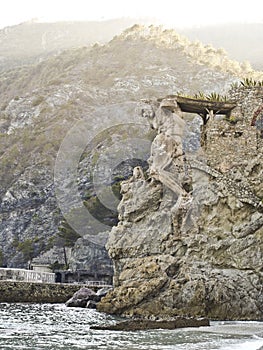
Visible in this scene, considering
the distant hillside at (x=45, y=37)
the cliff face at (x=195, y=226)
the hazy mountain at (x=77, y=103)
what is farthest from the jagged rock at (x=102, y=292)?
the distant hillside at (x=45, y=37)

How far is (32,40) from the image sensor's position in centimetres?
18375

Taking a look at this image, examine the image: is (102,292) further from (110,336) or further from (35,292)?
(110,336)

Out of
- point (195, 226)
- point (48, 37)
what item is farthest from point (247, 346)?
point (48, 37)

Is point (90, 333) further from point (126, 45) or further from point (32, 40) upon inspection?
point (32, 40)

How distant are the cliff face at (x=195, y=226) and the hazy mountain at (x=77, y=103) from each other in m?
24.0

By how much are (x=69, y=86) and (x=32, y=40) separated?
99623 millimetres

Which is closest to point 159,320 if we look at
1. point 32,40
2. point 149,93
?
point 149,93

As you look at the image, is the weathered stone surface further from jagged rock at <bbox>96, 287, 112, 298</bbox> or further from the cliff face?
jagged rock at <bbox>96, 287, 112, 298</bbox>

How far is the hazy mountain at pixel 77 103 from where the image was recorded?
202ft

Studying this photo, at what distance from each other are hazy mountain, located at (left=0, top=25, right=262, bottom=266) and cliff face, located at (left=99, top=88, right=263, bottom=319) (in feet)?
78.7

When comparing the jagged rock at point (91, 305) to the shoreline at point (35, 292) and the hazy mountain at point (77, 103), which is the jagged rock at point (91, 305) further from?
the hazy mountain at point (77, 103)

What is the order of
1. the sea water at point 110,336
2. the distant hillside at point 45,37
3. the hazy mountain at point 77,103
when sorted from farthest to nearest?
the distant hillside at point 45,37, the hazy mountain at point 77,103, the sea water at point 110,336

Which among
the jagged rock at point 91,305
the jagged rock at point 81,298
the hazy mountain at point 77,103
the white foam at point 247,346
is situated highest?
the hazy mountain at point 77,103

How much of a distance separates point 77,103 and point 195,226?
59761 millimetres
